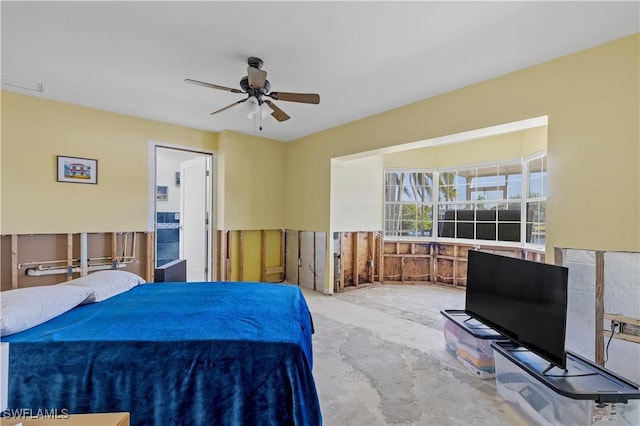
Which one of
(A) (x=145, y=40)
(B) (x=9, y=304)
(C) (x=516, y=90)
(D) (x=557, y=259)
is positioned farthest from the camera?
(C) (x=516, y=90)

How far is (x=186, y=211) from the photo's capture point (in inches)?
219

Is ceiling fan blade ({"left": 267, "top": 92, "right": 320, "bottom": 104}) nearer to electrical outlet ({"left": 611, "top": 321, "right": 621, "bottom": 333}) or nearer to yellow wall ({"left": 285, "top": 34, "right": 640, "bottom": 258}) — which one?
yellow wall ({"left": 285, "top": 34, "right": 640, "bottom": 258})

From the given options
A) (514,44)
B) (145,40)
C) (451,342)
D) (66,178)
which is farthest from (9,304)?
(514,44)

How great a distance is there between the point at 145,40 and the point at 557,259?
4074 millimetres

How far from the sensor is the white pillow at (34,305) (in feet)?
5.29

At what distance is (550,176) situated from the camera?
8.95 ft

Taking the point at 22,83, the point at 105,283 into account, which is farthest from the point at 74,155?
the point at 105,283

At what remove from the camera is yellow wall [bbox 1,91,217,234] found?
3.42 meters

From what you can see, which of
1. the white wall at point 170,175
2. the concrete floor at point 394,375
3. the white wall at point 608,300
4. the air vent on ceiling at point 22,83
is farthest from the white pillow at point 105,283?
the white wall at point 608,300

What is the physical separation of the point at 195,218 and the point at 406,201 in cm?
416

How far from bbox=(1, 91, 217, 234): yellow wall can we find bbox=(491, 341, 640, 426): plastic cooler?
15.7 ft

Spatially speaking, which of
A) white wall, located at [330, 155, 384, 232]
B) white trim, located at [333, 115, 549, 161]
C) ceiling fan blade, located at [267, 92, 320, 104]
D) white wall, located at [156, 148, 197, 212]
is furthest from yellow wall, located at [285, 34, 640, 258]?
white wall, located at [156, 148, 197, 212]

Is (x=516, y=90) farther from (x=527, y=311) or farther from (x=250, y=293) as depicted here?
(x=250, y=293)

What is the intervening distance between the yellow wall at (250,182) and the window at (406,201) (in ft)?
7.21
